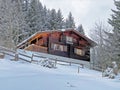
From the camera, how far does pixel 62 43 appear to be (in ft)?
177

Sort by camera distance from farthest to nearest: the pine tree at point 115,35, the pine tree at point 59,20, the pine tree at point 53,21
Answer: the pine tree at point 59,20 → the pine tree at point 53,21 → the pine tree at point 115,35

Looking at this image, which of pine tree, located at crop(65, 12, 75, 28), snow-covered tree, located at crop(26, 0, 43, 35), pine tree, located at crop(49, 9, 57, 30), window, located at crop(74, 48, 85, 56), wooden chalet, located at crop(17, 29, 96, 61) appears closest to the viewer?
wooden chalet, located at crop(17, 29, 96, 61)

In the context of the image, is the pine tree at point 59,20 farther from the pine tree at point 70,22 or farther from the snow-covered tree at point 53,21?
the pine tree at point 70,22

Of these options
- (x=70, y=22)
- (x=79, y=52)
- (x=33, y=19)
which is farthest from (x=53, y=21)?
(x=79, y=52)

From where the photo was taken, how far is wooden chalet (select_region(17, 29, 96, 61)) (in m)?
50.3

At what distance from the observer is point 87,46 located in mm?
57125

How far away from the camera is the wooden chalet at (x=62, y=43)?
5034 centimetres

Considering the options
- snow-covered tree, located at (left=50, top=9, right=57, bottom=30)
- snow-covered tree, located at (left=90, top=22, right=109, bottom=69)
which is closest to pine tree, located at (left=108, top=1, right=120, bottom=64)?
snow-covered tree, located at (left=90, top=22, right=109, bottom=69)

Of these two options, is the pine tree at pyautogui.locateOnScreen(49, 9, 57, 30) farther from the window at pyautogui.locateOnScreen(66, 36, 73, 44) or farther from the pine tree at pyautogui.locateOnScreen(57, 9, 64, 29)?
the window at pyautogui.locateOnScreen(66, 36, 73, 44)

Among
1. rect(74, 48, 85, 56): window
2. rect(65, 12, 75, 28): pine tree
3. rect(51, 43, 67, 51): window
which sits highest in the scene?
rect(65, 12, 75, 28): pine tree

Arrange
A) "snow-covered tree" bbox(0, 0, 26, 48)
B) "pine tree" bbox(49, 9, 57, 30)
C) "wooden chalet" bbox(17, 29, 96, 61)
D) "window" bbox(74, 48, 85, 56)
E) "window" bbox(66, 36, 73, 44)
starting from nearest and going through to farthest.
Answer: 1. "snow-covered tree" bbox(0, 0, 26, 48)
2. "wooden chalet" bbox(17, 29, 96, 61)
3. "window" bbox(66, 36, 73, 44)
4. "window" bbox(74, 48, 85, 56)
5. "pine tree" bbox(49, 9, 57, 30)

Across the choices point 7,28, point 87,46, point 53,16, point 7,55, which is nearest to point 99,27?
point 87,46

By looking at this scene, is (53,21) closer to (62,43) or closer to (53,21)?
(53,21)

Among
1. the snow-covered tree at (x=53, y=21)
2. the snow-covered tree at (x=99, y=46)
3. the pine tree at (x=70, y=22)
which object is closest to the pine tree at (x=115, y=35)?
the snow-covered tree at (x=99, y=46)
